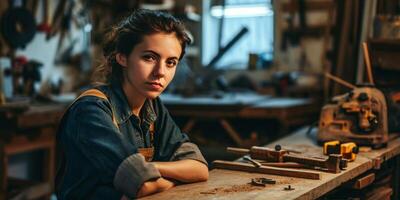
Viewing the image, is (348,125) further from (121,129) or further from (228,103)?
(228,103)

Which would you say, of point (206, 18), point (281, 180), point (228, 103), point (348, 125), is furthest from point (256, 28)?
point (281, 180)

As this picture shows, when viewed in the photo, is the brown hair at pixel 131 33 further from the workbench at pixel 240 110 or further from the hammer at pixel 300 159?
the workbench at pixel 240 110

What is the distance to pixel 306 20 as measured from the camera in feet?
18.0

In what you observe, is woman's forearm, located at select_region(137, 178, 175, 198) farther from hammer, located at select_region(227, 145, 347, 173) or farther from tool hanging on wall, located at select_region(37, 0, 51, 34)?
tool hanging on wall, located at select_region(37, 0, 51, 34)

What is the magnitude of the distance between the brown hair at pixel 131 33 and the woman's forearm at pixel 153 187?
434mm

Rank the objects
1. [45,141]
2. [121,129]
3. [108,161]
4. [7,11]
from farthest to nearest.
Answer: [7,11] → [45,141] → [121,129] → [108,161]

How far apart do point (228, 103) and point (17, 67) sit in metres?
1.63

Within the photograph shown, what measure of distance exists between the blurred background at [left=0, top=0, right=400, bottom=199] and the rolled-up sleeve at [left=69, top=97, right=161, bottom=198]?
1.87m

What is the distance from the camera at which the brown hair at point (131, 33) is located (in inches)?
78.6

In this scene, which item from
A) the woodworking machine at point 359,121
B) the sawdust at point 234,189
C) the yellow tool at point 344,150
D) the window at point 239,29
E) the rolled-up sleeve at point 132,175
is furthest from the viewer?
the window at point 239,29

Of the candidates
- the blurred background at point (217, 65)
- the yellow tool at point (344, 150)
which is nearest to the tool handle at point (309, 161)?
the yellow tool at point (344, 150)

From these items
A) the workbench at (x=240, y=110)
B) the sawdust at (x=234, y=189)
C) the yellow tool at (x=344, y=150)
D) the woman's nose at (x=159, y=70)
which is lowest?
the workbench at (x=240, y=110)

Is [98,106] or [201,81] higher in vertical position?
[98,106]

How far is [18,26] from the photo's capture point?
4.53m
